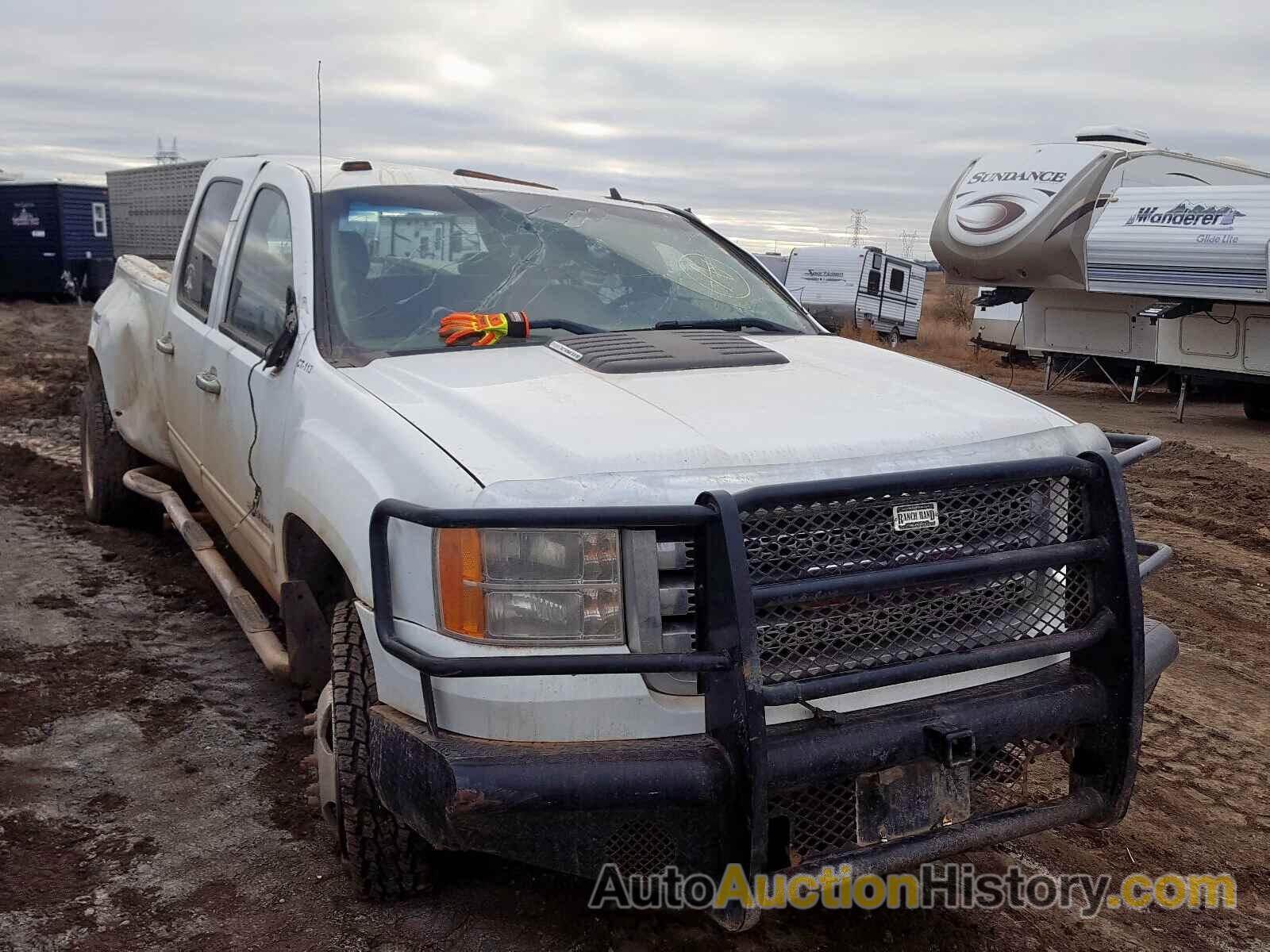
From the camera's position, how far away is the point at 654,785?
7.36 feet

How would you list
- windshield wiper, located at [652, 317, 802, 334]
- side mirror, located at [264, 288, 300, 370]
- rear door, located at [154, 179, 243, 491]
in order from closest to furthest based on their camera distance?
side mirror, located at [264, 288, 300, 370] < windshield wiper, located at [652, 317, 802, 334] < rear door, located at [154, 179, 243, 491]

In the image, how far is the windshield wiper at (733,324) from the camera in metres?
3.69

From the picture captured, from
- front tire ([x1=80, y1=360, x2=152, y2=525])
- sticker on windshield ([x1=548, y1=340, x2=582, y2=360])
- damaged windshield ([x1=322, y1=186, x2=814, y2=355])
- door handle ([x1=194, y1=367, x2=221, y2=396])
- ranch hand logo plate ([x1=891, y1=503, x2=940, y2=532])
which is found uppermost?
damaged windshield ([x1=322, y1=186, x2=814, y2=355])

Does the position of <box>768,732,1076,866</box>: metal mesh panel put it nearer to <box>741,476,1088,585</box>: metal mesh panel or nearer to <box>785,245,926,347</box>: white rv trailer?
<box>741,476,1088,585</box>: metal mesh panel

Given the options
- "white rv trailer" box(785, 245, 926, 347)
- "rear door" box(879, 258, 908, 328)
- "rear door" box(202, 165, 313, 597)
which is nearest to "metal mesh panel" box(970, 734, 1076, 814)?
"rear door" box(202, 165, 313, 597)

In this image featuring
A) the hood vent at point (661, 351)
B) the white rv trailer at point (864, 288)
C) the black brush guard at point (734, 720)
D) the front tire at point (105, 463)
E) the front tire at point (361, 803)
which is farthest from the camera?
the white rv trailer at point (864, 288)

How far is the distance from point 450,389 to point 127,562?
12.1 feet

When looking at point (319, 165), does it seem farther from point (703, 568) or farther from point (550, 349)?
point (703, 568)

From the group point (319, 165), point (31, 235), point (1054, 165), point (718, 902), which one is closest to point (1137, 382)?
point (1054, 165)

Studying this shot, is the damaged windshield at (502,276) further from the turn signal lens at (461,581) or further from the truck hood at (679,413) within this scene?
the turn signal lens at (461,581)

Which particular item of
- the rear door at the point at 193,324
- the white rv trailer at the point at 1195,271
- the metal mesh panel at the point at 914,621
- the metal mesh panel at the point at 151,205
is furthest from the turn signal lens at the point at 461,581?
the white rv trailer at the point at 1195,271

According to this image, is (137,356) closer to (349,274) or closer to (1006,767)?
(349,274)

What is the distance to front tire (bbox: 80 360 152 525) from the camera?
19.7 ft

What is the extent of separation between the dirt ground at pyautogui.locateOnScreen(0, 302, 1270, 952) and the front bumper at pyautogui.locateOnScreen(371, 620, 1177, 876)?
501mm
